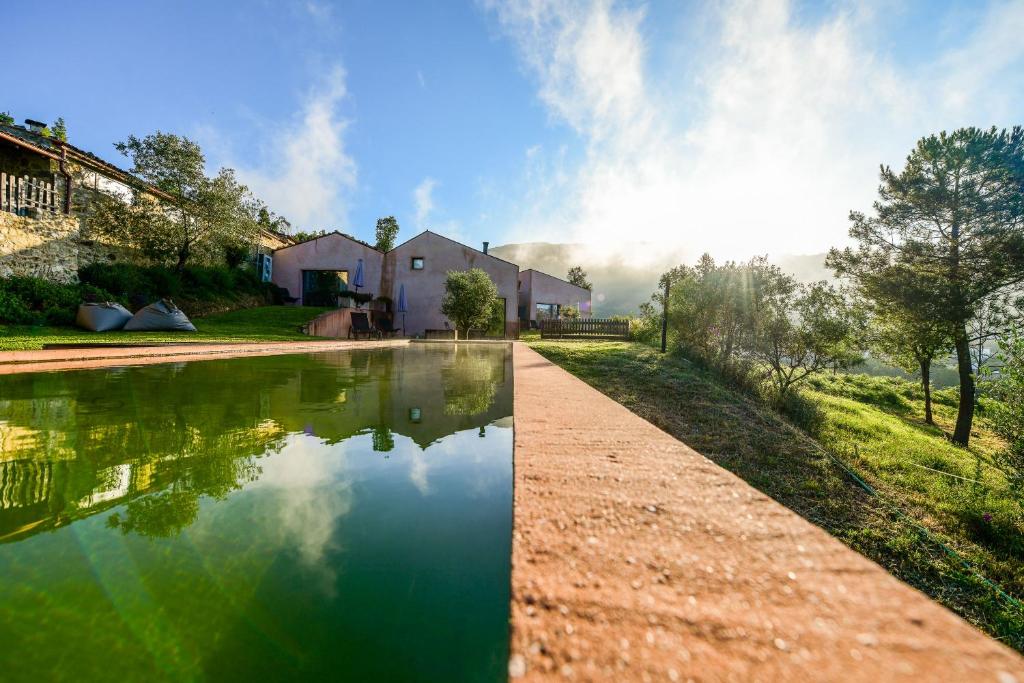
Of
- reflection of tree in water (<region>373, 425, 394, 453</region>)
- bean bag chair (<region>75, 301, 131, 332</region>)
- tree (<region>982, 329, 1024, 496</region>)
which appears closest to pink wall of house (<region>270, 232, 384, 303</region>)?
bean bag chair (<region>75, 301, 131, 332</region>)

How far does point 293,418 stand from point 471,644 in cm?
251

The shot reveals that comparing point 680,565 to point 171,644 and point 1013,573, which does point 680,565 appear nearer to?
point 171,644

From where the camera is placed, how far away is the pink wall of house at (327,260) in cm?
2202

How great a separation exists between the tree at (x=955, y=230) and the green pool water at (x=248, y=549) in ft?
55.8

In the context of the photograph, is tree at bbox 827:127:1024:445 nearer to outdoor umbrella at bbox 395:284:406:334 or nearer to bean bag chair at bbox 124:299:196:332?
outdoor umbrella at bbox 395:284:406:334

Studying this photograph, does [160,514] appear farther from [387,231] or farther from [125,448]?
[387,231]

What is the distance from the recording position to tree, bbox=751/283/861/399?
34.4ft

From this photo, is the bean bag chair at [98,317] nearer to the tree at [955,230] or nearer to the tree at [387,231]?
the tree at [955,230]

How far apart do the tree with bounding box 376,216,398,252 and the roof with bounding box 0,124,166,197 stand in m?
24.0

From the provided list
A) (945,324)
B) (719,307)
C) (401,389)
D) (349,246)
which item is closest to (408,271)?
(349,246)

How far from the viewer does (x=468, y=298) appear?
60.4 feet

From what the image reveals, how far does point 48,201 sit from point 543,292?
23138mm

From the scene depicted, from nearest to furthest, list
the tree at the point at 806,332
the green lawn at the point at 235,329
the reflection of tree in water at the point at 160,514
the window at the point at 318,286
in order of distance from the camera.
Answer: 1. the reflection of tree in water at the point at 160,514
2. the green lawn at the point at 235,329
3. the tree at the point at 806,332
4. the window at the point at 318,286

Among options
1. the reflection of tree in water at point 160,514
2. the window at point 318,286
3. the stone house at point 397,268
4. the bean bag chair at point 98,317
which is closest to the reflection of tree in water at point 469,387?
the reflection of tree in water at point 160,514
